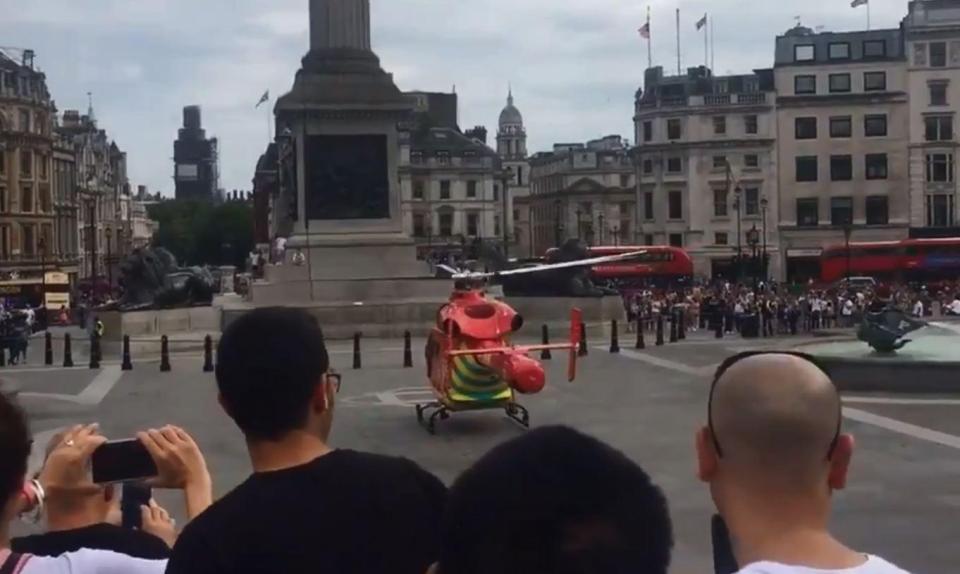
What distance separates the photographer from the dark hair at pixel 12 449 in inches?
140

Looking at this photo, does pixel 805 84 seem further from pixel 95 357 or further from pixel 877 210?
pixel 95 357

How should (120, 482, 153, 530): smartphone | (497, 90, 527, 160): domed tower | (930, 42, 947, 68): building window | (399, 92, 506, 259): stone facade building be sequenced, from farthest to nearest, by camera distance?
(497, 90, 527, 160): domed tower
(399, 92, 506, 259): stone facade building
(930, 42, 947, 68): building window
(120, 482, 153, 530): smartphone

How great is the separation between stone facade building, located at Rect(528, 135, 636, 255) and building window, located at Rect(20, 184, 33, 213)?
47.3m

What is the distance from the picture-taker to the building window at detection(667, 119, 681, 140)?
308 feet

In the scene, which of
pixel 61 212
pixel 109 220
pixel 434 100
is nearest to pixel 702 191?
pixel 61 212

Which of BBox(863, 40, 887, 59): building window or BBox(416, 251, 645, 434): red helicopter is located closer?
BBox(416, 251, 645, 434): red helicopter

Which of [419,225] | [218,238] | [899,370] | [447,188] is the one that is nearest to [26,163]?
[419,225]

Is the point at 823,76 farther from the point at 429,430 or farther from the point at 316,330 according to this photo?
the point at 316,330

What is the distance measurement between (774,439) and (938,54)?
3551 inches

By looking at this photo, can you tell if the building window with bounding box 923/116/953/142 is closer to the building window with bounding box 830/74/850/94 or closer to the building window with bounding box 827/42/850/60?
the building window with bounding box 830/74/850/94

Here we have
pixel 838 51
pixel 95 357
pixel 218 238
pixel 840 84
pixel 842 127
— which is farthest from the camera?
pixel 218 238

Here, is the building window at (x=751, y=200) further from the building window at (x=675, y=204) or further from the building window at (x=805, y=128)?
the building window at (x=675, y=204)

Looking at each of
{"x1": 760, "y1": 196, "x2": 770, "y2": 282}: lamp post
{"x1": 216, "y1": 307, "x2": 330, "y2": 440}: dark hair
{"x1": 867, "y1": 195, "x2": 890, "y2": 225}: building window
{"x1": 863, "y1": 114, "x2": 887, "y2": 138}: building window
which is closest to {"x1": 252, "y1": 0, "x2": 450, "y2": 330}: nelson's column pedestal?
{"x1": 216, "y1": 307, "x2": 330, "y2": 440}: dark hair

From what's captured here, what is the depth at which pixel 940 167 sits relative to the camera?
8762cm
